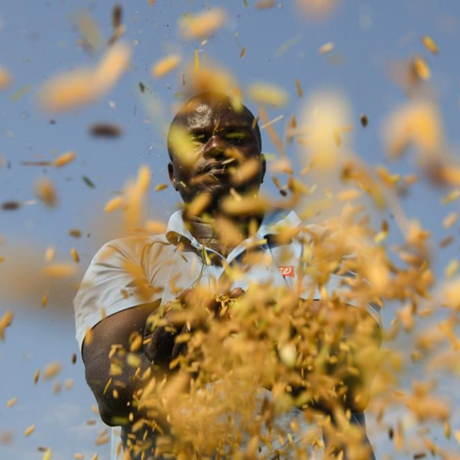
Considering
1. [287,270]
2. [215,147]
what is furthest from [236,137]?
[287,270]

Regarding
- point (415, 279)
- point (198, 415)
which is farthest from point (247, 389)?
point (415, 279)

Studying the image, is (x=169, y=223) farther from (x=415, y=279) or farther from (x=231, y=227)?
(x=415, y=279)

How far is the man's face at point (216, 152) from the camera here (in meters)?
3.89

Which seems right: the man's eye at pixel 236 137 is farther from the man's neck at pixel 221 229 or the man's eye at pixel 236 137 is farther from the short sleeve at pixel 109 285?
the short sleeve at pixel 109 285

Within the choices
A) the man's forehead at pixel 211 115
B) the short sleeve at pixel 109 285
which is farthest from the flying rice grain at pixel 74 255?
the man's forehead at pixel 211 115

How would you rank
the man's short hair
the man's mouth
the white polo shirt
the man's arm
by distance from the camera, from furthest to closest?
the man's short hair, the man's mouth, the white polo shirt, the man's arm

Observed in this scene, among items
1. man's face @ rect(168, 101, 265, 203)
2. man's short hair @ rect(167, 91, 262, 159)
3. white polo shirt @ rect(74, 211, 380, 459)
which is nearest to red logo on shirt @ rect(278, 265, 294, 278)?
white polo shirt @ rect(74, 211, 380, 459)

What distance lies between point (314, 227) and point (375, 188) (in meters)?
0.40

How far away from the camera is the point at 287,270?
3.78 m

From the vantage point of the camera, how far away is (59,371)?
3.77 m

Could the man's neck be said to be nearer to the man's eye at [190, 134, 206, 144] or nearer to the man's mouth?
the man's mouth

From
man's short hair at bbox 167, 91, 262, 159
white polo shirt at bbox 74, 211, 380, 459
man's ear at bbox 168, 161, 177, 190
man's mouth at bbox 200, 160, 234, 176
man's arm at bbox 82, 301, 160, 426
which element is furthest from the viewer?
man's ear at bbox 168, 161, 177, 190

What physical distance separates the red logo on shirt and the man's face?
0.45m

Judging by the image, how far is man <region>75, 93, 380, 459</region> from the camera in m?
3.19
